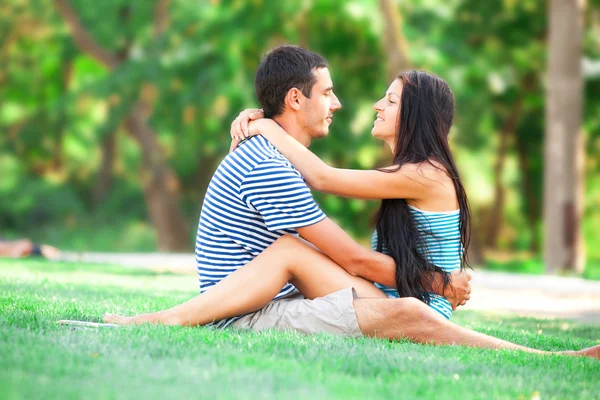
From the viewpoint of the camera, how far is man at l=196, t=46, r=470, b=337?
442 cm

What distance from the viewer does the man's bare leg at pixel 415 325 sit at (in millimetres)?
A: 4332

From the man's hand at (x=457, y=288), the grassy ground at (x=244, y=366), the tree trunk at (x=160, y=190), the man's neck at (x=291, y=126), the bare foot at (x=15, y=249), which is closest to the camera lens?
the grassy ground at (x=244, y=366)

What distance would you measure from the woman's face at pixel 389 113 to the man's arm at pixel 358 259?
80cm

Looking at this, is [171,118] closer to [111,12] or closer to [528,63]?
[111,12]

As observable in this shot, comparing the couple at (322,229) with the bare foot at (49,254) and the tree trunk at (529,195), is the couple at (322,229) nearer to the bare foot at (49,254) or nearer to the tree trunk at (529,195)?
the bare foot at (49,254)

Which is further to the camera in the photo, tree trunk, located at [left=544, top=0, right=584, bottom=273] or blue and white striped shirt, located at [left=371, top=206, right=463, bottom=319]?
tree trunk, located at [left=544, top=0, right=584, bottom=273]

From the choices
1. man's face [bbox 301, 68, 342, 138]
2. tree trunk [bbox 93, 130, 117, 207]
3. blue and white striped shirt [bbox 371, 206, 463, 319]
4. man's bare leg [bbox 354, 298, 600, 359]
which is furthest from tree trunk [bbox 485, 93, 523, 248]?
man's bare leg [bbox 354, 298, 600, 359]

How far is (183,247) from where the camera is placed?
22.8m

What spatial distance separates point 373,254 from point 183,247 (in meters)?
18.6

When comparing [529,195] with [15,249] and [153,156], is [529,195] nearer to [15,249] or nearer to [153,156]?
[153,156]

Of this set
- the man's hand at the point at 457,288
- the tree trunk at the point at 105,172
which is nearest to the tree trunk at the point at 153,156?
the tree trunk at the point at 105,172

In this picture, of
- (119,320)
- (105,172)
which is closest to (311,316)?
(119,320)

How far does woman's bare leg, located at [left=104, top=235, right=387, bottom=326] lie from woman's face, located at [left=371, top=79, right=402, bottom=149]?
0.97 meters

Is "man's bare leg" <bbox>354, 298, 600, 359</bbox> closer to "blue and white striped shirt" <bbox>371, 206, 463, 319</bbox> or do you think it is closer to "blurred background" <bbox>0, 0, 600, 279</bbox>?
"blue and white striped shirt" <bbox>371, 206, 463, 319</bbox>
